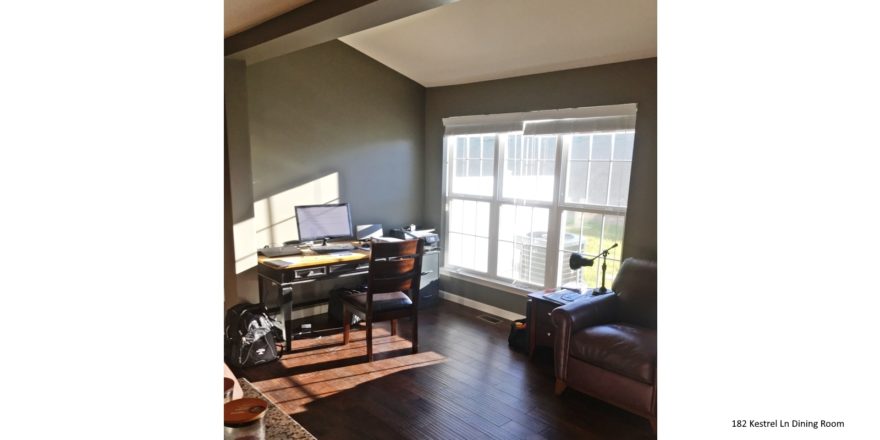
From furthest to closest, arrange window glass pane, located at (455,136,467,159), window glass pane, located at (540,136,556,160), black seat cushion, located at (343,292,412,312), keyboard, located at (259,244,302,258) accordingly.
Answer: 1. window glass pane, located at (455,136,467,159)
2. window glass pane, located at (540,136,556,160)
3. keyboard, located at (259,244,302,258)
4. black seat cushion, located at (343,292,412,312)

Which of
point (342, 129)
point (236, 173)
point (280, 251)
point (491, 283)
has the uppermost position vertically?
point (342, 129)

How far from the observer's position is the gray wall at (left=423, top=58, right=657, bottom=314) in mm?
3271

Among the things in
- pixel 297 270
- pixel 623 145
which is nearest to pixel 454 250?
pixel 297 270

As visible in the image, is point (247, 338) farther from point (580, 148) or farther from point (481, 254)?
point (580, 148)

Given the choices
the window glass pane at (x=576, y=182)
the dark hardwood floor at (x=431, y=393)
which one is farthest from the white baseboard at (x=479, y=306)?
the window glass pane at (x=576, y=182)

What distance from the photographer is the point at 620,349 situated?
2.62 m

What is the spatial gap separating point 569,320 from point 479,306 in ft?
5.83

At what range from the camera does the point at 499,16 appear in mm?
3086

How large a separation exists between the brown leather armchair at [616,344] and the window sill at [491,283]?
40.5 inches

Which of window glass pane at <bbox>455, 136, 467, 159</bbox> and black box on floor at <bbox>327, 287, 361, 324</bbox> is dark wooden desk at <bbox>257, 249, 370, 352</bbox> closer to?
black box on floor at <bbox>327, 287, 361, 324</bbox>

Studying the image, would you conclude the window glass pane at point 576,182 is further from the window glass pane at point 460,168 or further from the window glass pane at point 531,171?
the window glass pane at point 460,168

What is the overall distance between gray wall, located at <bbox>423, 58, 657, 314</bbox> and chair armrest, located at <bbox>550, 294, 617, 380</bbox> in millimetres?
636

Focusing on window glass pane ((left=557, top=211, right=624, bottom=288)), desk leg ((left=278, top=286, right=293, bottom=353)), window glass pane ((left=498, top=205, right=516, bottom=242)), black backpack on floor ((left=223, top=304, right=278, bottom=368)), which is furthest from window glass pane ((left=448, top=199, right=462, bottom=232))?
black backpack on floor ((left=223, top=304, right=278, bottom=368))
